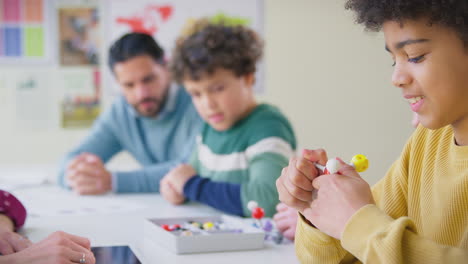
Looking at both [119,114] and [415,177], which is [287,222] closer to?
[415,177]

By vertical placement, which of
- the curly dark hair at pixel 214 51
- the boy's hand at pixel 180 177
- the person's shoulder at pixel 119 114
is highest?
the curly dark hair at pixel 214 51

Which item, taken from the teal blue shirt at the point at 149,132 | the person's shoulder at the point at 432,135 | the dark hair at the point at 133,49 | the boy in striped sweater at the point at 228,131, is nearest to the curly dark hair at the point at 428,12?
the person's shoulder at the point at 432,135

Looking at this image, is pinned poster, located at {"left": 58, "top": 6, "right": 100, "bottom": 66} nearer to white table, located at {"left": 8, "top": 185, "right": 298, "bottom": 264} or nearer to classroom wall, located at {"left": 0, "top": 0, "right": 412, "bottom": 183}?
classroom wall, located at {"left": 0, "top": 0, "right": 412, "bottom": 183}

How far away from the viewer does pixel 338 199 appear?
0.72 meters

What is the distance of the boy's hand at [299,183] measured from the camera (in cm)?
79

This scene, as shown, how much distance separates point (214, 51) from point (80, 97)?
1.79 metres

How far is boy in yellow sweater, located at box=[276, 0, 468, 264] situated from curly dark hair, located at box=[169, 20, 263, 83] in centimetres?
82

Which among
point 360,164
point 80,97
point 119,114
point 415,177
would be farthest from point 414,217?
point 80,97

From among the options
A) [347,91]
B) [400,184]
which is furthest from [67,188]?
[347,91]

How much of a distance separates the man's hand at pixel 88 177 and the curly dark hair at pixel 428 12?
117 centimetres

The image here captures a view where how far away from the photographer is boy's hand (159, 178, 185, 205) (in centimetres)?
151

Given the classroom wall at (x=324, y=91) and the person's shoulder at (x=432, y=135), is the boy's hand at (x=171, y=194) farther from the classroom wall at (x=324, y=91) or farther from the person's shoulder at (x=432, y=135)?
the classroom wall at (x=324, y=91)

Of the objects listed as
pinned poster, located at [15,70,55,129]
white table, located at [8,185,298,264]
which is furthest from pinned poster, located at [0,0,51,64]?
white table, located at [8,185,298,264]

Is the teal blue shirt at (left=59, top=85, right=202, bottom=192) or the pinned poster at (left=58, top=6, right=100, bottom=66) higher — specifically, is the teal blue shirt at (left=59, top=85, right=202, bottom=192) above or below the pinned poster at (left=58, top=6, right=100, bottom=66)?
below
